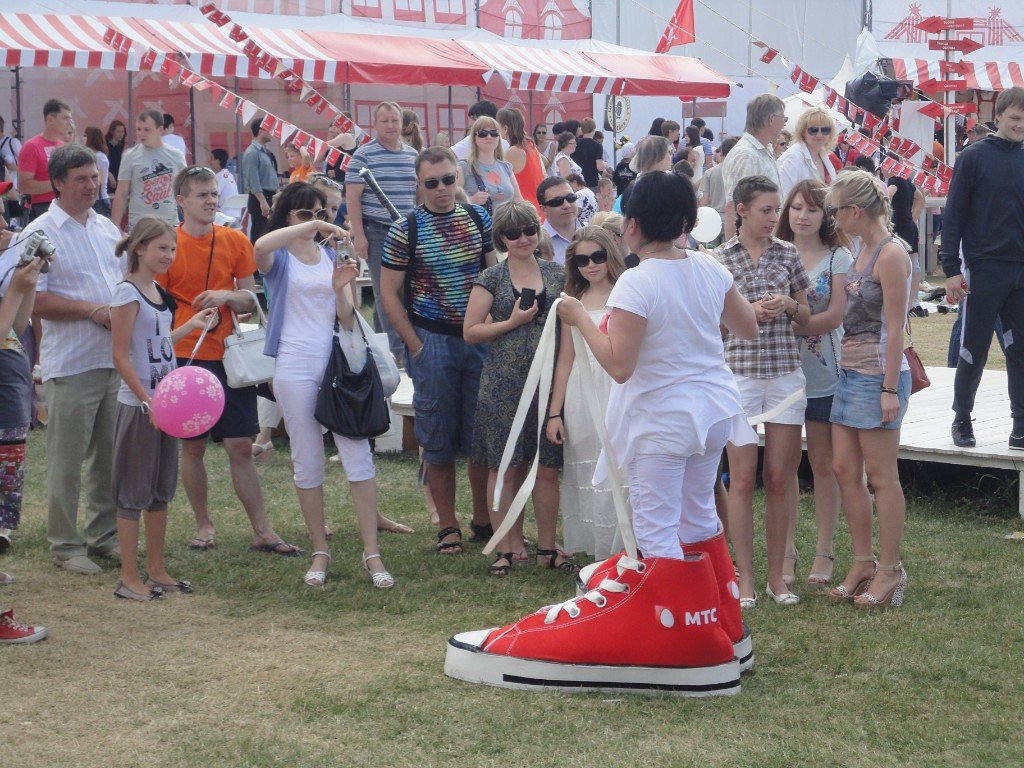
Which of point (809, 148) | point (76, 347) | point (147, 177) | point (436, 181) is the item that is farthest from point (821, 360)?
point (147, 177)

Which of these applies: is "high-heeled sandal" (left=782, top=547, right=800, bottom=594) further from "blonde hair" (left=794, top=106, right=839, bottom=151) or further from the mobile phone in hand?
"blonde hair" (left=794, top=106, right=839, bottom=151)

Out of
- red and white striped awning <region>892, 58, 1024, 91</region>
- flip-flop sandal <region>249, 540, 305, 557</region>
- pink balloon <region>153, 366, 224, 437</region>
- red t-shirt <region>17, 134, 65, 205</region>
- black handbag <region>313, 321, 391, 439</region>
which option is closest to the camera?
pink balloon <region>153, 366, 224, 437</region>

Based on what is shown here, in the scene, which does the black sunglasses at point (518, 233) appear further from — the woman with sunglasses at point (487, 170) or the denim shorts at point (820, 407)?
the woman with sunglasses at point (487, 170)

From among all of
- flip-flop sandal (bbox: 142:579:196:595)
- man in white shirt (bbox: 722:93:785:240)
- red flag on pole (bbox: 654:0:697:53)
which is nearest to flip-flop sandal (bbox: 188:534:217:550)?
flip-flop sandal (bbox: 142:579:196:595)

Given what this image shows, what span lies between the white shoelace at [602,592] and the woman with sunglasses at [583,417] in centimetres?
108

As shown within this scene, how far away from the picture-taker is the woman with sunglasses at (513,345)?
5.41 meters

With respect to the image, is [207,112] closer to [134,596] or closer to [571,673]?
[134,596]

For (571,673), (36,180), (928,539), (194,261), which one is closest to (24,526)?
(194,261)

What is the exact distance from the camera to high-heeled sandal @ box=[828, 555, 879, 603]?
16.3 ft

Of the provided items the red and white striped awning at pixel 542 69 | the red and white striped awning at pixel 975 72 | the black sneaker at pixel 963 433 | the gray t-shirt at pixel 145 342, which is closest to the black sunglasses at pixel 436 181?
the gray t-shirt at pixel 145 342

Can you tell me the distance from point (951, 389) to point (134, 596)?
216 inches

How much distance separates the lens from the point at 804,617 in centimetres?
475

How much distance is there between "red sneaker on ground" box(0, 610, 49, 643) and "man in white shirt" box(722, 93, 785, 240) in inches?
183

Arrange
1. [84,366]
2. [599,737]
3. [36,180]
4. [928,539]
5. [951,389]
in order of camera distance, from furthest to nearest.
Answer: [36,180]
[951,389]
[928,539]
[84,366]
[599,737]
